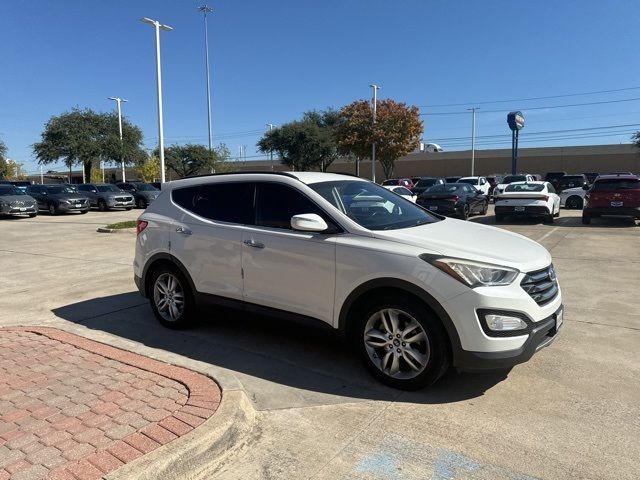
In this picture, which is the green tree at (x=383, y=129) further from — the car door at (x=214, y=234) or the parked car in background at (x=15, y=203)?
the car door at (x=214, y=234)

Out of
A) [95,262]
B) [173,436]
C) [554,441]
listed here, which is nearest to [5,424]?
[173,436]

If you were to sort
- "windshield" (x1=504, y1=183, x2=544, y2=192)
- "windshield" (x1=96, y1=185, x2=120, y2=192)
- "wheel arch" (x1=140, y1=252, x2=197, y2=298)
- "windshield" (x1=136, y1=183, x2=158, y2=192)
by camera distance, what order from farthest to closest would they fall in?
"windshield" (x1=136, y1=183, x2=158, y2=192) < "windshield" (x1=96, y1=185, x2=120, y2=192) < "windshield" (x1=504, y1=183, x2=544, y2=192) < "wheel arch" (x1=140, y1=252, x2=197, y2=298)

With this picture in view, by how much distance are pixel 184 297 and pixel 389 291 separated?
258 centimetres

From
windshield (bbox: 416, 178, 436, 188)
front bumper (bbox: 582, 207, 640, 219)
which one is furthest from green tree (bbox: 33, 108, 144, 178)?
front bumper (bbox: 582, 207, 640, 219)

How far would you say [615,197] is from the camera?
52.5 feet

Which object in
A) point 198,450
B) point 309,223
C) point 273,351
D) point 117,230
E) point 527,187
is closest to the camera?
point 198,450

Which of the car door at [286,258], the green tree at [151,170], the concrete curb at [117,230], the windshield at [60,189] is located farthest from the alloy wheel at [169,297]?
the green tree at [151,170]

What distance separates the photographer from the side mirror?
169 inches

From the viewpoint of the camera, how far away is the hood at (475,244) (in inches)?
152

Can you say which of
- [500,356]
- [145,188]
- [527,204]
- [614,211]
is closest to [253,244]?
[500,356]

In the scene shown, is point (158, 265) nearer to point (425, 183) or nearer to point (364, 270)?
point (364, 270)

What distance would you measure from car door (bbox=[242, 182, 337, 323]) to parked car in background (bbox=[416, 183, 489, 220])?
12668mm

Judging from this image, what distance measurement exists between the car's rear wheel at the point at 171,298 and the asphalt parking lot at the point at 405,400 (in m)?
0.17

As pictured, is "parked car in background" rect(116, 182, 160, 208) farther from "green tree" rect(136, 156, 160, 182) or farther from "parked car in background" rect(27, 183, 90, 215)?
"green tree" rect(136, 156, 160, 182)
